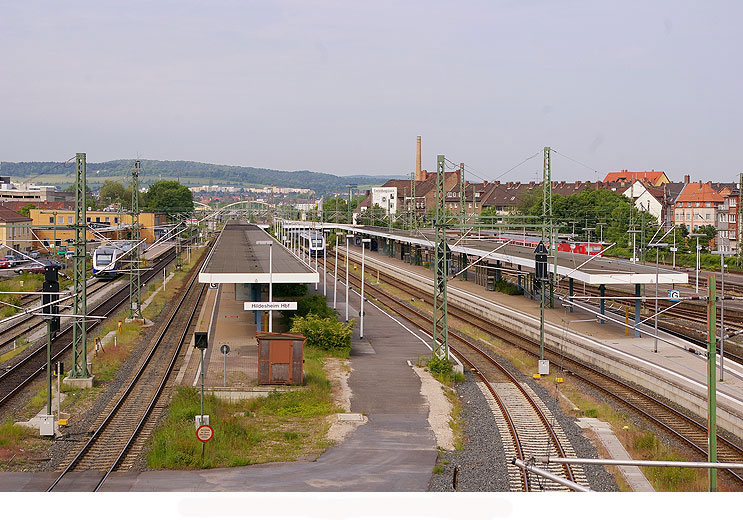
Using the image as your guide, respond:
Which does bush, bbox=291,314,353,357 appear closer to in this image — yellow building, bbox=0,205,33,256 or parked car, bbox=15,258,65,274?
parked car, bbox=15,258,65,274

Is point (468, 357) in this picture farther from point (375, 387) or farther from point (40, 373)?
point (40, 373)

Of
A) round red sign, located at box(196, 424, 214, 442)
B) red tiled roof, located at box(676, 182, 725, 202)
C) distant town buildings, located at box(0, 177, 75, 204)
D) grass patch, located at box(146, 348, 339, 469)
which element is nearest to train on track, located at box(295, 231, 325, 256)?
grass patch, located at box(146, 348, 339, 469)

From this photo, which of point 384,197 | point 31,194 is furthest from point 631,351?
point 31,194

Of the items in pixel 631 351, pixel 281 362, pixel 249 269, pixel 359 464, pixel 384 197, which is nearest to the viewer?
pixel 359 464

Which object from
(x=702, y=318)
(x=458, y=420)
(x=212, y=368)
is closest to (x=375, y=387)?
(x=458, y=420)

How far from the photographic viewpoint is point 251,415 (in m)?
17.5

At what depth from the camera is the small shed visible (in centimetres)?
2005

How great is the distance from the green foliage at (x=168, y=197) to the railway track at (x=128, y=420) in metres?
95.0

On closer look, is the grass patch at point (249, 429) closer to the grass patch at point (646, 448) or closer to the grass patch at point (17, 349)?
the grass patch at point (646, 448)

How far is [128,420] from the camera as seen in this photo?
55.7 ft

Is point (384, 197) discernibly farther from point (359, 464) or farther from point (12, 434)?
point (359, 464)

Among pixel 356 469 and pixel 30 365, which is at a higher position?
pixel 356 469

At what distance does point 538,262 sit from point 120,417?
41.7 ft

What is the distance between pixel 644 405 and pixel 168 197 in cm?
11051
